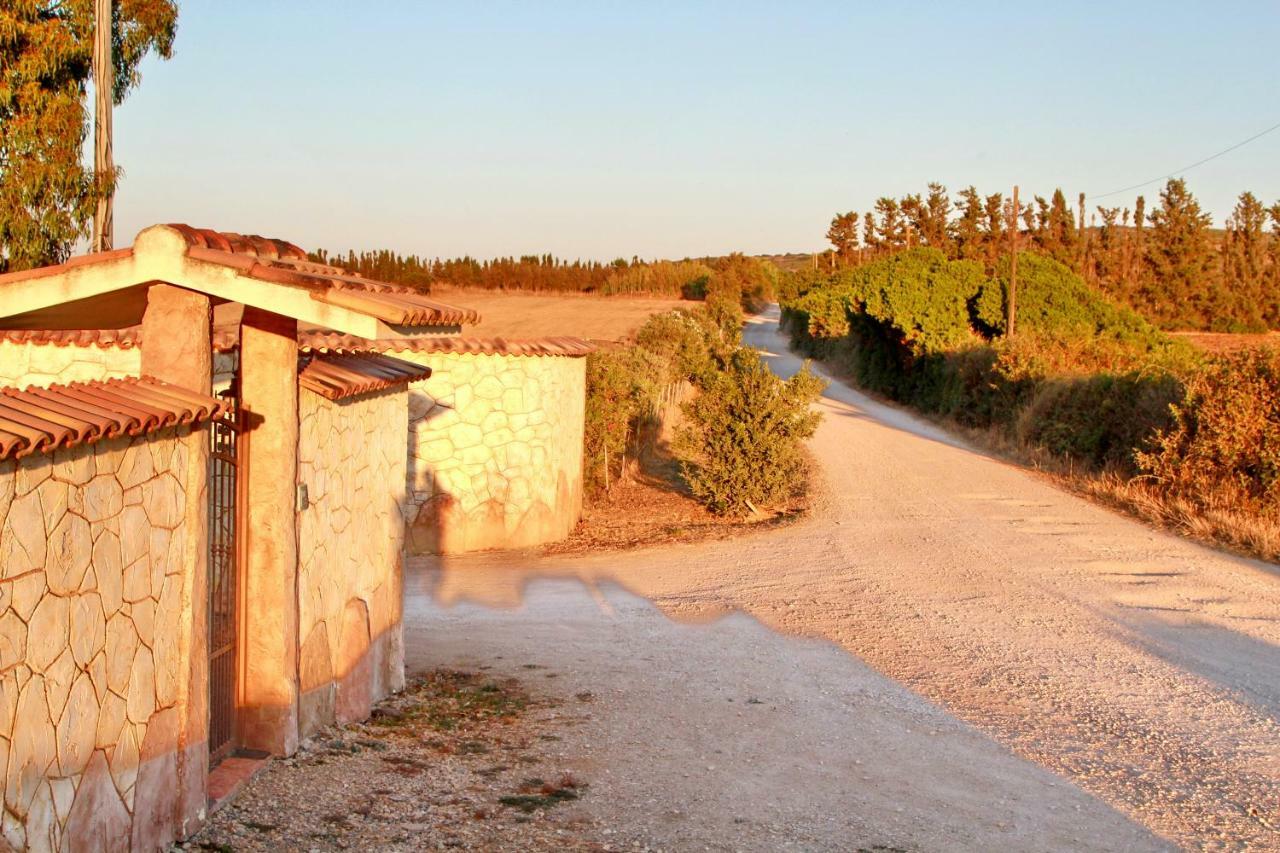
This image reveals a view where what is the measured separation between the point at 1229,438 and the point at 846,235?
77205mm

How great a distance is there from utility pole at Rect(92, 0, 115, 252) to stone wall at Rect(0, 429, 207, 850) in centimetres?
1615

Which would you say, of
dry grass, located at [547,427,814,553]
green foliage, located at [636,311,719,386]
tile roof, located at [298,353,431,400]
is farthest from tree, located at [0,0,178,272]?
tile roof, located at [298,353,431,400]

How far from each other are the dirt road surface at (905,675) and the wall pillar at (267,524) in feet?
5.50

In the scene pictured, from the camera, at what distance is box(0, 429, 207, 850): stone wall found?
390 cm

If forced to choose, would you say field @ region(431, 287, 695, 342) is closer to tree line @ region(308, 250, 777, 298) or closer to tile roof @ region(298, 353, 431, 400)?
tree line @ region(308, 250, 777, 298)

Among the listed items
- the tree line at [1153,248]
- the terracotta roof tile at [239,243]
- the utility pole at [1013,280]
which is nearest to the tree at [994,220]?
the tree line at [1153,248]

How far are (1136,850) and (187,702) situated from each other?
4.40 m

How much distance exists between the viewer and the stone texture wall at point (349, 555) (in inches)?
264

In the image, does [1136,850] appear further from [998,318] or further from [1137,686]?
[998,318]

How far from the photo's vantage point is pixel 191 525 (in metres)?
5.24

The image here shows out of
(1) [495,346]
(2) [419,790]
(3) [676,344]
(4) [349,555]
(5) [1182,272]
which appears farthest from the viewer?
(5) [1182,272]

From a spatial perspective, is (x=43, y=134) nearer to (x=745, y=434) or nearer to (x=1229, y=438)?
(x=745, y=434)

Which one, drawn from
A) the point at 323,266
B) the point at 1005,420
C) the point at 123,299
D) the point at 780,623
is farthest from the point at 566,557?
the point at 1005,420

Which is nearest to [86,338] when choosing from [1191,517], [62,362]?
[62,362]
